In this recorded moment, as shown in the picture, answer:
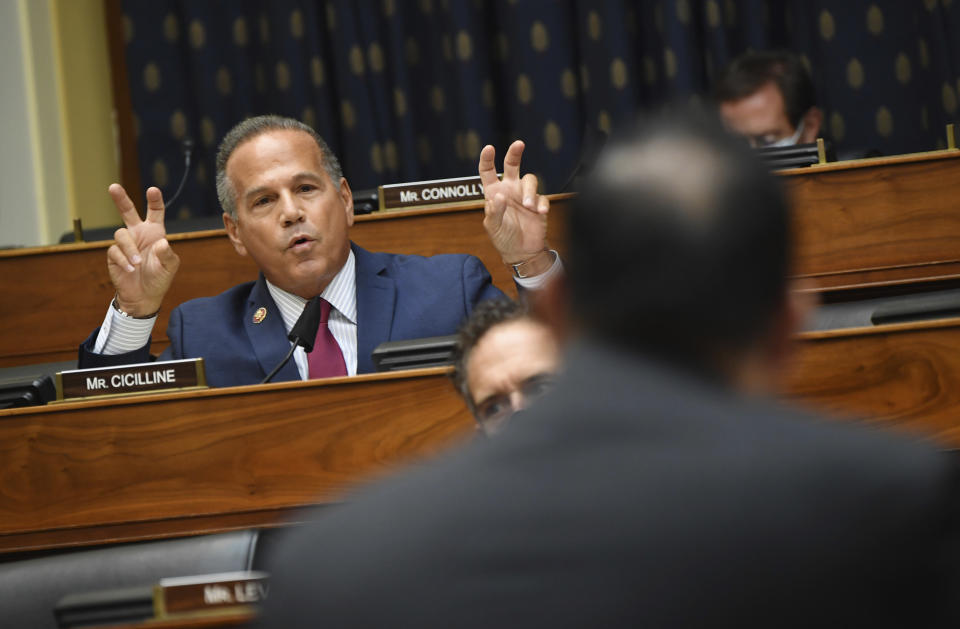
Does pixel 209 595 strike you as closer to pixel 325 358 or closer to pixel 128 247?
pixel 325 358

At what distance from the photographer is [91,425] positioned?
2133mm

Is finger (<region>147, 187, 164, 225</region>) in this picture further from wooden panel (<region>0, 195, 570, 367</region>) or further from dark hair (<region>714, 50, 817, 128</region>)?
dark hair (<region>714, 50, 817, 128</region>)

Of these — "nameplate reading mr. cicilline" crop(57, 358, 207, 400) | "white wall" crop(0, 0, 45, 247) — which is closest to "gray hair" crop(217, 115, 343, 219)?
"nameplate reading mr. cicilline" crop(57, 358, 207, 400)

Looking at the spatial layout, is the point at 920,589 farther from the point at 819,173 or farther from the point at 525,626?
the point at 819,173

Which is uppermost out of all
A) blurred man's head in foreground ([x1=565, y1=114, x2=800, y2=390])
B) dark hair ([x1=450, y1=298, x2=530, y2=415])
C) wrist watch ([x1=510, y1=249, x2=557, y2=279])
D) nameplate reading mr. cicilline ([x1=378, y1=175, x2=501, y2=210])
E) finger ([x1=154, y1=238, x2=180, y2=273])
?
nameplate reading mr. cicilline ([x1=378, y1=175, x2=501, y2=210])

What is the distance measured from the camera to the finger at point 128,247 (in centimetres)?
253

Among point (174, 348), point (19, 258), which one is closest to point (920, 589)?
point (174, 348)

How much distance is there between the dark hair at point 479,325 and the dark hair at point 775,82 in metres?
1.92

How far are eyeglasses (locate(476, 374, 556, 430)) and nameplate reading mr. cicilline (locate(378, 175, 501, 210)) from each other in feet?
3.59

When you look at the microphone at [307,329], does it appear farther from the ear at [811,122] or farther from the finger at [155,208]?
the ear at [811,122]

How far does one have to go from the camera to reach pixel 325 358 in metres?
2.51

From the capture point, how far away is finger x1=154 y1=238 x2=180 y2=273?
2514 millimetres

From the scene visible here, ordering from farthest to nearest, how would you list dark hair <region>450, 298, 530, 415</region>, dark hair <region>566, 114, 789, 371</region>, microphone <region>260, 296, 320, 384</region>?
microphone <region>260, 296, 320, 384</region> → dark hair <region>450, 298, 530, 415</region> → dark hair <region>566, 114, 789, 371</region>

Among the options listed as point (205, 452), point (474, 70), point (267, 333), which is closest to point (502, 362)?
point (205, 452)
